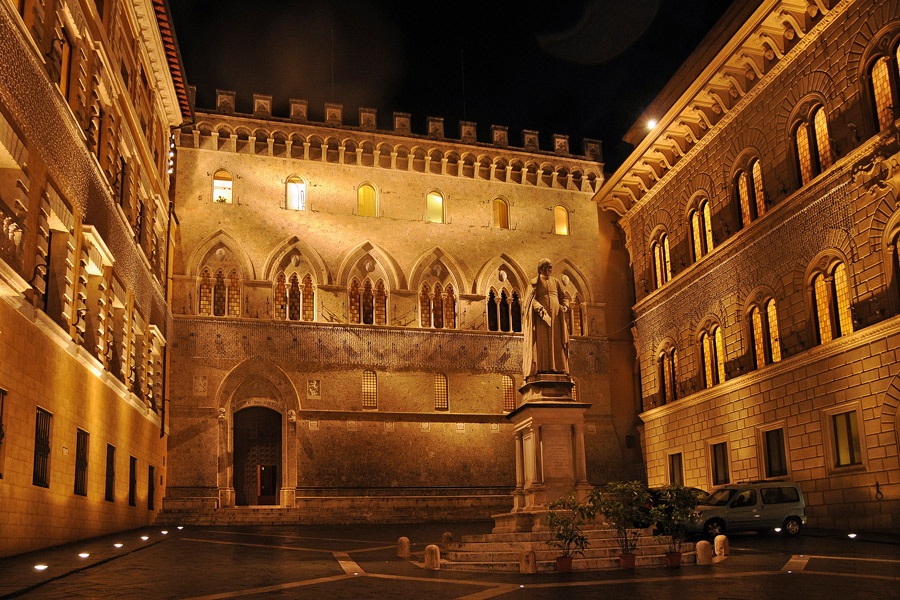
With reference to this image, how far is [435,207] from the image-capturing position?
1362 inches

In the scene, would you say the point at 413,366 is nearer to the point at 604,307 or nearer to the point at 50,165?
the point at 604,307

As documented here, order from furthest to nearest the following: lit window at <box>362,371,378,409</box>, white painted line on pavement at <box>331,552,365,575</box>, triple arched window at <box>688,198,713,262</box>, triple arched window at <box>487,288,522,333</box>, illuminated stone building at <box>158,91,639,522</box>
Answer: triple arched window at <box>487,288,522,333</box> < lit window at <box>362,371,378,409</box> < illuminated stone building at <box>158,91,639,522</box> < triple arched window at <box>688,198,713,262</box> < white painted line on pavement at <box>331,552,365,575</box>

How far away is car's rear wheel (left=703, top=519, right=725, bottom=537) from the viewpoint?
19.8 metres

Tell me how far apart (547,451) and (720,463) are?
1255 cm

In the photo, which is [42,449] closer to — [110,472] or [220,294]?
[110,472]

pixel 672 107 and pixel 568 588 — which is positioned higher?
pixel 672 107

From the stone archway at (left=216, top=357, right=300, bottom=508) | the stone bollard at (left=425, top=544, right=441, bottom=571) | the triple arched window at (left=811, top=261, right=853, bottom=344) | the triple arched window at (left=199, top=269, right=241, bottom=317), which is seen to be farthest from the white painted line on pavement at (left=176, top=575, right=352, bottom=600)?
the triple arched window at (left=199, top=269, right=241, bottom=317)

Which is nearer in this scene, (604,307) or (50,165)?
(50,165)

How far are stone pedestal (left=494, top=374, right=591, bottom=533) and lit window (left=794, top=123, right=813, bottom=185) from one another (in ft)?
33.1

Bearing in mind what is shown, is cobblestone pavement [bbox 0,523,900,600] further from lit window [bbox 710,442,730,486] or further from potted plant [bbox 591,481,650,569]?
lit window [bbox 710,442,730,486]

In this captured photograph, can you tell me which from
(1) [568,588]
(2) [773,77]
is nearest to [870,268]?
(2) [773,77]

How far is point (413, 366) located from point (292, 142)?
9.59m

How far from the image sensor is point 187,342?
99.1 feet

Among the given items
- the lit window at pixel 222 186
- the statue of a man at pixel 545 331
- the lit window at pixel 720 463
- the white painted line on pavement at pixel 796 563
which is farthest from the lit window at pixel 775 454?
the lit window at pixel 222 186
